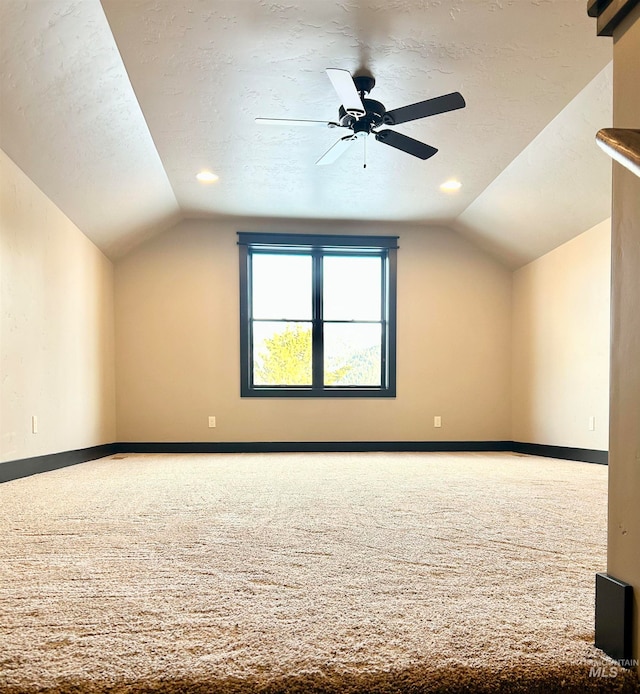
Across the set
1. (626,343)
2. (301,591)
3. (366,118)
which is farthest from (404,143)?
(301,591)

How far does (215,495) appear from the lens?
2656 millimetres

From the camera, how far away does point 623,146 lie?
74 cm

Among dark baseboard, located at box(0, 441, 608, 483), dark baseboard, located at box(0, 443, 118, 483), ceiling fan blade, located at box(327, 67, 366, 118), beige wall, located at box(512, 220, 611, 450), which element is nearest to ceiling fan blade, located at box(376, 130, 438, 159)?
ceiling fan blade, located at box(327, 67, 366, 118)

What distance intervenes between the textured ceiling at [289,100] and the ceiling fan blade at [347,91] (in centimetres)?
21

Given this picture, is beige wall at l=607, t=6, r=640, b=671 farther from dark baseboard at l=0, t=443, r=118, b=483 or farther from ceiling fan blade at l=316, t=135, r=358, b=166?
dark baseboard at l=0, t=443, r=118, b=483

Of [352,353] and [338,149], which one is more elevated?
[338,149]

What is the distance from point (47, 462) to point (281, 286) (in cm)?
283

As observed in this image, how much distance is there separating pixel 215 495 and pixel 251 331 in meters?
2.61

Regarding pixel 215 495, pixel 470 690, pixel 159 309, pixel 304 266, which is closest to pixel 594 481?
pixel 215 495

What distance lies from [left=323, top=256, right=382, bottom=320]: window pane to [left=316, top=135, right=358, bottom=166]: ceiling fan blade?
1.98 m

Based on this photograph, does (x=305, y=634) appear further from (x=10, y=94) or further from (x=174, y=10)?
(x=10, y=94)

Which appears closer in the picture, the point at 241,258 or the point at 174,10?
the point at 174,10
